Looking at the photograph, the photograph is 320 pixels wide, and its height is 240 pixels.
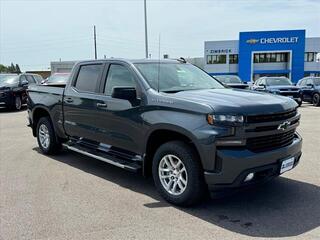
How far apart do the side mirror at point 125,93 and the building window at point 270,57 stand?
55.7m

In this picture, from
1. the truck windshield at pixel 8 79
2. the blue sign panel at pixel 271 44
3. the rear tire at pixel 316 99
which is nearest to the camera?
the truck windshield at pixel 8 79

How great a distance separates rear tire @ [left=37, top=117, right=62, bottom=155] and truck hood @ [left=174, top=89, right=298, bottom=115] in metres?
3.58

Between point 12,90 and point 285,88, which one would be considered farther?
point 285,88

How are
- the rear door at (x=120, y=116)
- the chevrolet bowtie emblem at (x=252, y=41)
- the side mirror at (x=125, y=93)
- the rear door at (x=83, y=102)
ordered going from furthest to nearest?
the chevrolet bowtie emblem at (x=252, y=41)
the rear door at (x=83, y=102)
the rear door at (x=120, y=116)
the side mirror at (x=125, y=93)

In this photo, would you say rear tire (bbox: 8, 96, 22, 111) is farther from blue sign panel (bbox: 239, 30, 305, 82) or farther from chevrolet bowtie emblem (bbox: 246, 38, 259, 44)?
chevrolet bowtie emblem (bbox: 246, 38, 259, 44)

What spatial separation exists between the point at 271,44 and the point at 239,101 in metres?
53.6

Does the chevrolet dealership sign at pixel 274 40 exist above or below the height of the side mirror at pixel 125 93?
above

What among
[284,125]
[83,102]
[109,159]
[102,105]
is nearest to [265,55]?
[83,102]

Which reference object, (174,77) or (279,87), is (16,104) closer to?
(279,87)

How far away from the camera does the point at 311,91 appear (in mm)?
19984

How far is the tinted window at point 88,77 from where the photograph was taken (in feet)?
21.0

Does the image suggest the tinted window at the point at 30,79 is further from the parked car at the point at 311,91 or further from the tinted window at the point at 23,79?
the parked car at the point at 311,91

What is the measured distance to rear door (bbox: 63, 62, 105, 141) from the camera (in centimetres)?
629

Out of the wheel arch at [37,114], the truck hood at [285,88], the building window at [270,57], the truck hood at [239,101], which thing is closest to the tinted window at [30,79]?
the truck hood at [285,88]
